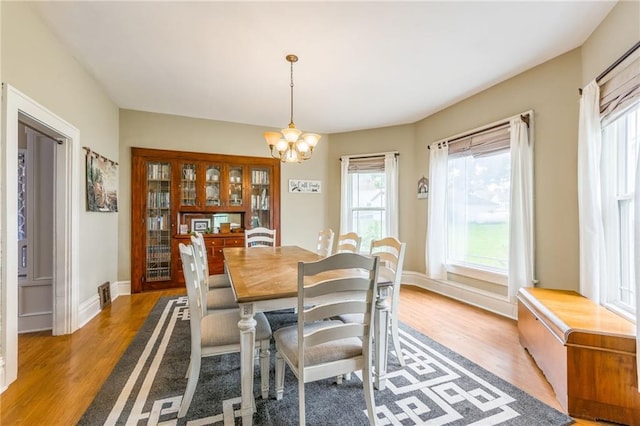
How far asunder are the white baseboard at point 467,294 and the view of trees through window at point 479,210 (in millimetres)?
328

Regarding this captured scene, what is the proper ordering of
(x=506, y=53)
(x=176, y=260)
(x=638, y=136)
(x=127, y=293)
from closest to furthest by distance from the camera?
(x=638, y=136) < (x=506, y=53) < (x=127, y=293) < (x=176, y=260)

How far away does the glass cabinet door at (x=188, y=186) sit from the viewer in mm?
4418

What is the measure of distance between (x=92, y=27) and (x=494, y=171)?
4.33 m

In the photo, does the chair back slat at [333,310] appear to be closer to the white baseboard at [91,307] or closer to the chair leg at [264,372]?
the chair leg at [264,372]

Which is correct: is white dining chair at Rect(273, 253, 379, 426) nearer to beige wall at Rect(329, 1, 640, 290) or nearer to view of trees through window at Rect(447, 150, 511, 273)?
beige wall at Rect(329, 1, 640, 290)

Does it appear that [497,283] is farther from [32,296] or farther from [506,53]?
[32,296]

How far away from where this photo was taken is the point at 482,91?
3.53 m

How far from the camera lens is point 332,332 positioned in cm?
144

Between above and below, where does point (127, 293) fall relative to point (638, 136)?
below

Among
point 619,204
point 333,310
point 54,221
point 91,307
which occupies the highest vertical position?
point 619,204

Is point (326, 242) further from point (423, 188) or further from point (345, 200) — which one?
point (423, 188)

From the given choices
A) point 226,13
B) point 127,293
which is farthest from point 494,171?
point 127,293

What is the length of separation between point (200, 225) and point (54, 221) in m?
2.00

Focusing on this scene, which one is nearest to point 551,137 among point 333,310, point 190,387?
point 333,310
